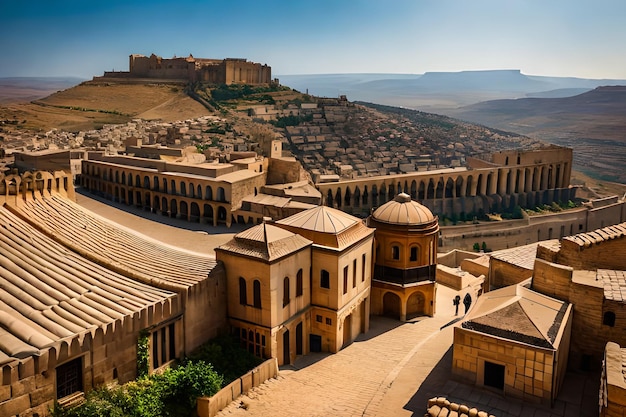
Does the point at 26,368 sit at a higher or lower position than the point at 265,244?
lower

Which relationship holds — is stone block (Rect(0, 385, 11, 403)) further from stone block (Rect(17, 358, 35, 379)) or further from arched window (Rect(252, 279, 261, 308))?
arched window (Rect(252, 279, 261, 308))

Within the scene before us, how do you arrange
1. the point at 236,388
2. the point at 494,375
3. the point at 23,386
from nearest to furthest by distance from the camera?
the point at 23,386 → the point at 494,375 → the point at 236,388

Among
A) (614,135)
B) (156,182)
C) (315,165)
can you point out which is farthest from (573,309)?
(614,135)

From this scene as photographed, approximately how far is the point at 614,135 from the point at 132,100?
132258mm

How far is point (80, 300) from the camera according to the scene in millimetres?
15445

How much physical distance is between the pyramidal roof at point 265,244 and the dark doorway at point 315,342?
416cm

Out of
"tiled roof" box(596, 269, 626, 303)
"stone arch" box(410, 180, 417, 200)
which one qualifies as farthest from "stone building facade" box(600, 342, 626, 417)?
"stone arch" box(410, 180, 417, 200)

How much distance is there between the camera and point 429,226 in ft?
84.1

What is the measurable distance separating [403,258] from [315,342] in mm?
6464

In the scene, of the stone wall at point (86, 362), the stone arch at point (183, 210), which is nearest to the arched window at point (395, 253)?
the stone wall at point (86, 362)

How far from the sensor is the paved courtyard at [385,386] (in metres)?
15.7

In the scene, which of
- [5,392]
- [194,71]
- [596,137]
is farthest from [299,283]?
[596,137]

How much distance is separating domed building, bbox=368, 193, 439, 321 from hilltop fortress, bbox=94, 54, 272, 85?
6553cm

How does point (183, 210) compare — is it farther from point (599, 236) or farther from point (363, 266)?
point (599, 236)
